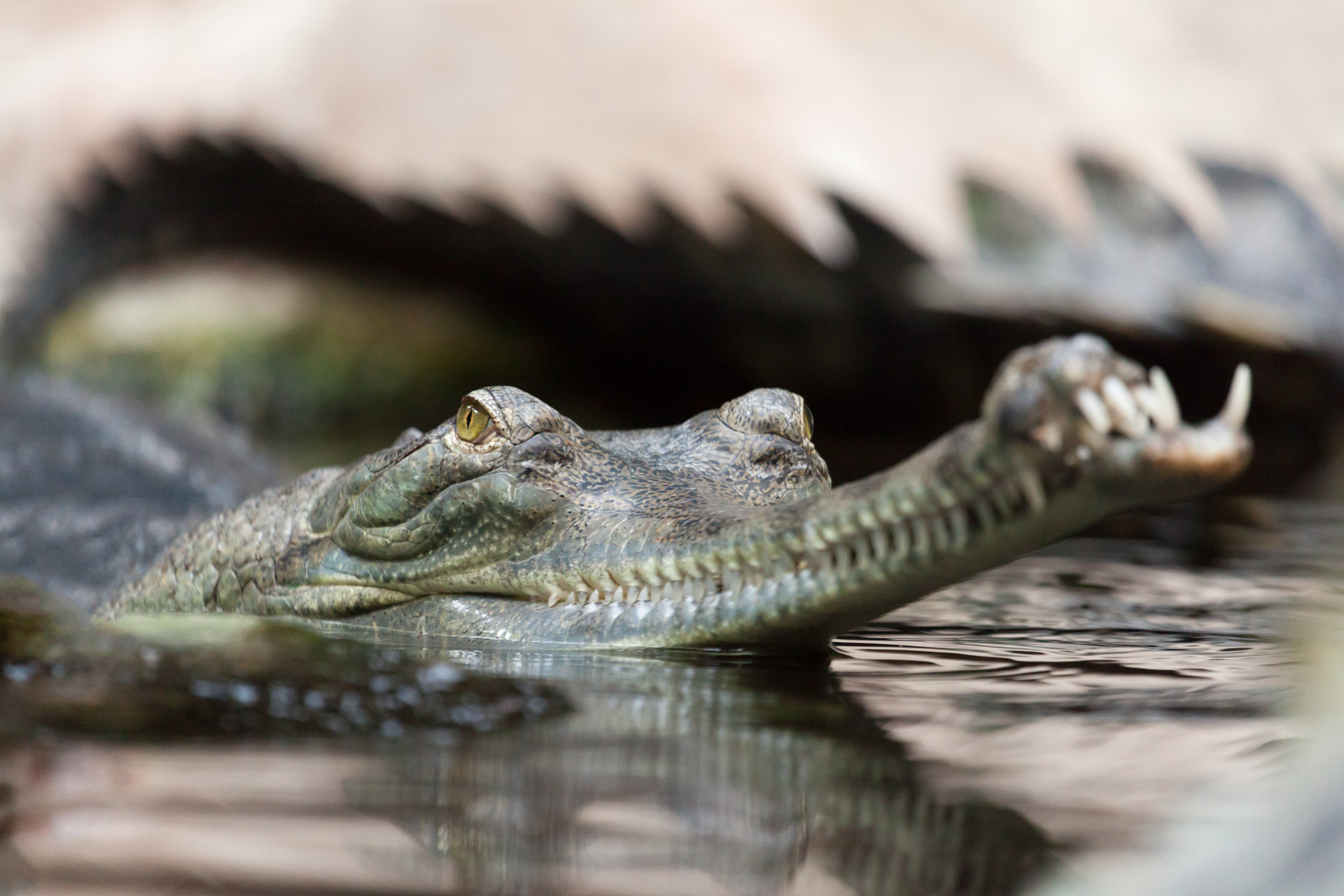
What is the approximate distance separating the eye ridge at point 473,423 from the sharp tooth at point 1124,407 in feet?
4.89

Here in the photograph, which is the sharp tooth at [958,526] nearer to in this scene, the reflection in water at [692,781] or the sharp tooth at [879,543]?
the sharp tooth at [879,543]

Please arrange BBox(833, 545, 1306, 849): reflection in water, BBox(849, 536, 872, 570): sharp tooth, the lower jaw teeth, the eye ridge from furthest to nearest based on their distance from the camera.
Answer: the eye ridge, BBox(849, 536, 872, 570): sharp tooth, the lower jaw teeth, BBox(833, 545, 1306, 849): reflection in water

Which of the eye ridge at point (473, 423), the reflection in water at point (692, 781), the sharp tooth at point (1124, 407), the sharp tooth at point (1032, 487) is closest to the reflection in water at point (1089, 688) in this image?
the reflection in water at point (692, 781)

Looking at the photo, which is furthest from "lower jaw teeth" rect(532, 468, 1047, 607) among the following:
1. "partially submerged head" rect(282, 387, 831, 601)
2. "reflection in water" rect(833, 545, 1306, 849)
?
"reflection in water" rect(833, 545, 1306, 849)

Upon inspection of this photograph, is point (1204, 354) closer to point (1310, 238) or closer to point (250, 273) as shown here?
point (1310, 238)

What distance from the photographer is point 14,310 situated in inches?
399

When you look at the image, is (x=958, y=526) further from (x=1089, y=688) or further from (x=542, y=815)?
(x=542, y=815)

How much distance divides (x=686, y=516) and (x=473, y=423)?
0.59 meters

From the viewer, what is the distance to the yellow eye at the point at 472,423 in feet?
9.73

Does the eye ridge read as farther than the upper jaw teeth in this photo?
Yes

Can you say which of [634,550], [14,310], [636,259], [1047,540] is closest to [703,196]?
[636,259]

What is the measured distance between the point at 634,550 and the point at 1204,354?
586 cm

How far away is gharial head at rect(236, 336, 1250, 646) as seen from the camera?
186 centimetres

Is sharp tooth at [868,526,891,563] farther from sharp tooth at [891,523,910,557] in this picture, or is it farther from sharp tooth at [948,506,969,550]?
sharp tooth at [948,506,969,550]
